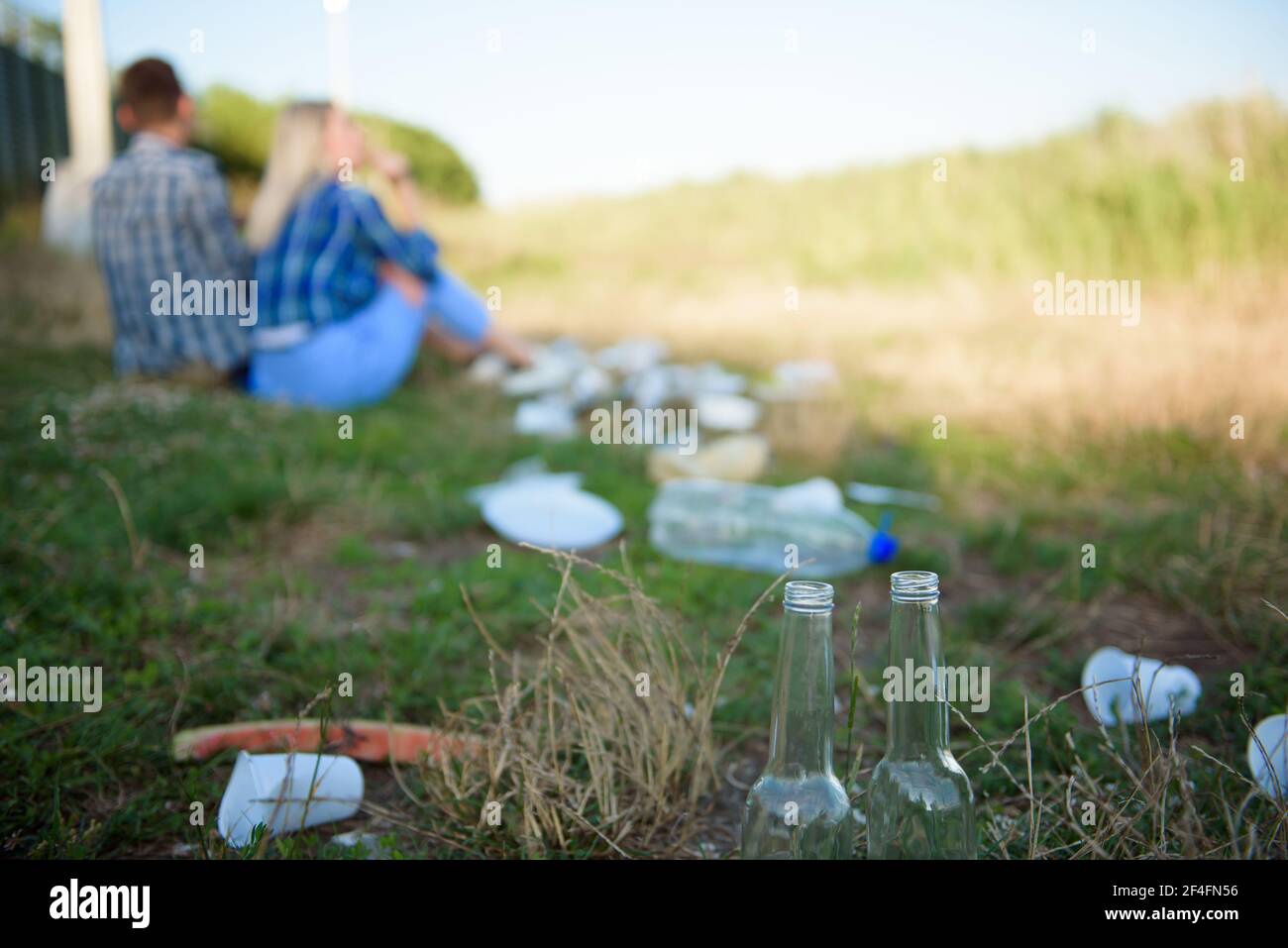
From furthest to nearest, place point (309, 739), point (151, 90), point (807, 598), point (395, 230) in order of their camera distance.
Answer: point (395, 230) → point (151, 90) → point (309, 739) → point (807, 598)

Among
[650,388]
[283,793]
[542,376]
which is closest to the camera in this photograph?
[283,793]

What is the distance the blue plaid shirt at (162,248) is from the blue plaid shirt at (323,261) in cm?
18

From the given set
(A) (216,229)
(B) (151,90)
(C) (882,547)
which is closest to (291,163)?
(A) (216,229)

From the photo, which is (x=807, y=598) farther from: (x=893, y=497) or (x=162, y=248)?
(x=162, y=248)

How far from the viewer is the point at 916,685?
1.04m

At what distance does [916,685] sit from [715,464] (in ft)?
7.40

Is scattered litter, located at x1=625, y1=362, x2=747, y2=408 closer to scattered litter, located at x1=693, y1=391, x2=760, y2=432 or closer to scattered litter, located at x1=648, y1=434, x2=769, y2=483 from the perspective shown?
scattered litter, located at x1=693, y1=391, x2=760, y2=432

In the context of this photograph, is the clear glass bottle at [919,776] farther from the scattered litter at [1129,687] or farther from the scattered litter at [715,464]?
the scattered litter at [715,464]

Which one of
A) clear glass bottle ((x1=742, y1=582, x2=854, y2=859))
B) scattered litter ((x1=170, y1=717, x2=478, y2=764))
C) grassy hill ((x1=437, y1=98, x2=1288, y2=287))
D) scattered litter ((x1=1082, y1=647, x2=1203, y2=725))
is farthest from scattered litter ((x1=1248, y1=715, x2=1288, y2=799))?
grassy hill ((x1=437, y1=98, x2=1288, y2=287))

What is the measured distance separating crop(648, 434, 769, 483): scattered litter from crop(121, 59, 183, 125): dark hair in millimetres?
2666

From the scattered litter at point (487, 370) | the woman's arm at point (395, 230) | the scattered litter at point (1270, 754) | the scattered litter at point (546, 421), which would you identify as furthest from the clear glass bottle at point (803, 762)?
the scattered litter at point (487, 370)

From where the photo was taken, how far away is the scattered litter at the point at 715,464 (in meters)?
3.27
